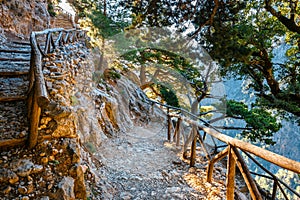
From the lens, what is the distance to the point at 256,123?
641cm

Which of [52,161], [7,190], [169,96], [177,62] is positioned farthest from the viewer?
[169,96]

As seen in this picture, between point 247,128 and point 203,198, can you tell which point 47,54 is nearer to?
point 203,198

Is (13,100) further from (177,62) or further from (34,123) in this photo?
(177,62)

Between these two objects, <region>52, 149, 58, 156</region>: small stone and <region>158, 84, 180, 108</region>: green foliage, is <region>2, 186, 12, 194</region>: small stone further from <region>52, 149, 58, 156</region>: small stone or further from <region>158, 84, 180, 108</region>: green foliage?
<region>158, 84, 180, 108</region>: green foliage

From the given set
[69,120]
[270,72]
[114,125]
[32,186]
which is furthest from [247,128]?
[32,186]

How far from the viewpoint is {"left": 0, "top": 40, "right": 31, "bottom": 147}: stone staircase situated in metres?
2.11

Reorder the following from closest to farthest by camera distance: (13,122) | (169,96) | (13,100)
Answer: (13,122) < (13,100) < (169,96)

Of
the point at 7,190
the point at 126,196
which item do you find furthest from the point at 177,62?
the point at 7,190

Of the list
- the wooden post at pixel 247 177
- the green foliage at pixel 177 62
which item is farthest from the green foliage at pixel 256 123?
the wooden post at pixel 247 177

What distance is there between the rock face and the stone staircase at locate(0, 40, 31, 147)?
3.47 metres

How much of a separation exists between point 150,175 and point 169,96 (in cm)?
708

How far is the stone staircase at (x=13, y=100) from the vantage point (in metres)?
2.11

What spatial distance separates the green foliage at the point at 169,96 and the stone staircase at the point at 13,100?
22.9 feet

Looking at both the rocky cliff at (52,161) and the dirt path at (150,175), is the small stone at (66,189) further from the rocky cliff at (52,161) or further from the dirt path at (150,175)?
the dirt path at (150,175)
